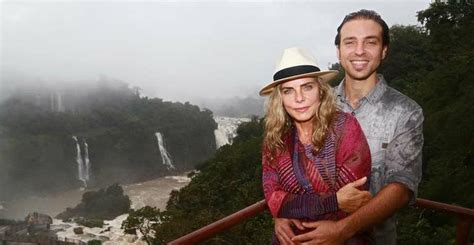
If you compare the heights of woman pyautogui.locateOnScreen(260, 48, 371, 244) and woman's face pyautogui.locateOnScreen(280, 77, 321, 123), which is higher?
woman's face pyautogui.locateOnScreen(280, 77, 321, 123)

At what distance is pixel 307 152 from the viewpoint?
149 cm

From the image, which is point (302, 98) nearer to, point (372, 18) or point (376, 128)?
point (376, 128)

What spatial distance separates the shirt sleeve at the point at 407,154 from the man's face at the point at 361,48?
0.29 metres

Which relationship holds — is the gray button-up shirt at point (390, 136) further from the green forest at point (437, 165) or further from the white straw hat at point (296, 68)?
the green forest at point (437, 165)

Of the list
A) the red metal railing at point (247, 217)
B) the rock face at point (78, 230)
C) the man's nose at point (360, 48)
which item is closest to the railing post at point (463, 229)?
the red metal railing at point (247, 217)

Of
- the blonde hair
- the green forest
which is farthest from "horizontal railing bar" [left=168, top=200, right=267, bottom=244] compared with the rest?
the green forest

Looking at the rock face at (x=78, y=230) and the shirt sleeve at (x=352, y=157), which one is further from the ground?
the shirt sleeve at (x=352, y=157)

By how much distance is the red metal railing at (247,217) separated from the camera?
70.3 inches

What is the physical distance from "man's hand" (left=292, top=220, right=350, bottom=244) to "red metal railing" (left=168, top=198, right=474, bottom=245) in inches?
22.0

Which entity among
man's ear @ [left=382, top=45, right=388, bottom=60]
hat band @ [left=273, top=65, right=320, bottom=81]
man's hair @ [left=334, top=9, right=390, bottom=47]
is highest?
man's hair @ [left=334, top=9, right=390, bottom=47]

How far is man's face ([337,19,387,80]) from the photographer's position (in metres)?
1.68

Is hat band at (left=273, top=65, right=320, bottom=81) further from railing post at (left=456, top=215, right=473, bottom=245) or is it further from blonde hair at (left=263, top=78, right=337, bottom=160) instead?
railing post at (left=456, top=215, right=473, bottom=245)

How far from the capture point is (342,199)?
1.35m

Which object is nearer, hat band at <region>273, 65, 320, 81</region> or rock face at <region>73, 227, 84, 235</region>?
hat band at <region>273, 65, 320, 81</region>
